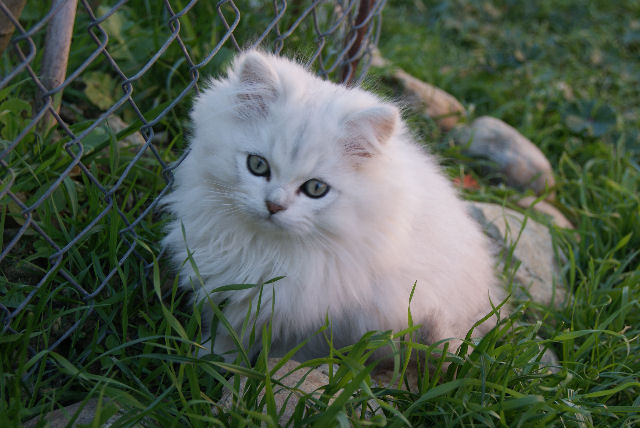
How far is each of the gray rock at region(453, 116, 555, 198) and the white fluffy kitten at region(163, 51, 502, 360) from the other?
150 cm

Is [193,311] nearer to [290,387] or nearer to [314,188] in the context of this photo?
[290,387]

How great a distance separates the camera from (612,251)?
250 cm

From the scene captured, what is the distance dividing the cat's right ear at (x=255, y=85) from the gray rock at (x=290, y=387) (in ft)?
2.49

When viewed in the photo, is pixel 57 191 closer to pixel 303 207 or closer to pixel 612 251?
pixel 303 207

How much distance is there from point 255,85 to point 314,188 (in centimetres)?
35

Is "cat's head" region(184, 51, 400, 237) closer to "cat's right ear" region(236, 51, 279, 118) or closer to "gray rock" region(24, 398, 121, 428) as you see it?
"cat's right ear" region(236, 51, 279, 118)

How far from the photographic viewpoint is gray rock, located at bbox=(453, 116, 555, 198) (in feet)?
10.5

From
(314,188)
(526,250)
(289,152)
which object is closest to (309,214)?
(314,188)

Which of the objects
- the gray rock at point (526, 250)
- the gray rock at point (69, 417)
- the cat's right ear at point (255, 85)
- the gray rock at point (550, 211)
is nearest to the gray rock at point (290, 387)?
the gray rock at point (69, 417)

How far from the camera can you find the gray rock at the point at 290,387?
1500 millimetres

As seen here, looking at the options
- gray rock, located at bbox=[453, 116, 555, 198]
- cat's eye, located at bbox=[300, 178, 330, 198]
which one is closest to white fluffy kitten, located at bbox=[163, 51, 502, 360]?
cat's eye, located at bbox=[300, 178, 330, 198]

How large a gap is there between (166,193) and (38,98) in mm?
657

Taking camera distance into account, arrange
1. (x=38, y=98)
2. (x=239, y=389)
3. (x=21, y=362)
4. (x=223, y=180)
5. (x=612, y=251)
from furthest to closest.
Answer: (x=612, y=251)
(x=38, y=98)
(x=223, y=180)
(x=239, y=389)
(x=21, y=362)

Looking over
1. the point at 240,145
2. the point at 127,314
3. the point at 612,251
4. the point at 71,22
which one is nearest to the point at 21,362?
the point at 127,314
